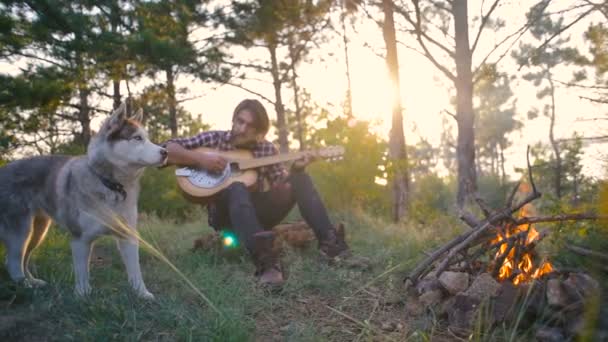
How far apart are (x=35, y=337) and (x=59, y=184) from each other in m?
1.15

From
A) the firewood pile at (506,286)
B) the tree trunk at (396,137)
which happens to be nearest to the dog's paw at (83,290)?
the firewood pile at (506,286)

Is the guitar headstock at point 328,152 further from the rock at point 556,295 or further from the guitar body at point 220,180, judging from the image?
the rock at point 556,295

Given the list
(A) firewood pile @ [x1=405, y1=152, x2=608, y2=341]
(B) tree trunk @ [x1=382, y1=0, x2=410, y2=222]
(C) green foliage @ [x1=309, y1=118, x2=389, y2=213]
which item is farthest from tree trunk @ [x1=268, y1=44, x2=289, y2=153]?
(A) firewood pile @ [x1=405, y1=152, x2=608, y2=341]

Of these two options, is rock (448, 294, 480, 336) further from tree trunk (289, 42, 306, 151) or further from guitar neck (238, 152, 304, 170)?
tree trunk (289, 42, 306, 151)

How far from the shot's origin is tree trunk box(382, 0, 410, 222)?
7.74 meters

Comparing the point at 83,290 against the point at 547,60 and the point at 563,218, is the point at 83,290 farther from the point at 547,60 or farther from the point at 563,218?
the point at 547,60

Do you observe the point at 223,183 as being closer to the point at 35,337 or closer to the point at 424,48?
the point at 35,337

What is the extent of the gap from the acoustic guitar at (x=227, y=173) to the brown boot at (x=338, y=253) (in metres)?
0.73

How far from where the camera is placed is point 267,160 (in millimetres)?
3986

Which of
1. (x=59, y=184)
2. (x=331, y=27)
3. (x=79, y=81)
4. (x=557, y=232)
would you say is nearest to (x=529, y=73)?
(x=331, y=27)

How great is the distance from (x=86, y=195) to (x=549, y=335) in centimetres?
278

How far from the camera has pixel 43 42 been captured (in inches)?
424

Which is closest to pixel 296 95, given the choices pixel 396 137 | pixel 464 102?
pixel 396 137

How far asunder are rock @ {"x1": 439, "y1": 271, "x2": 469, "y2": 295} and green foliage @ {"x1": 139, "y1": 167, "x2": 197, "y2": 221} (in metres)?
8.45
